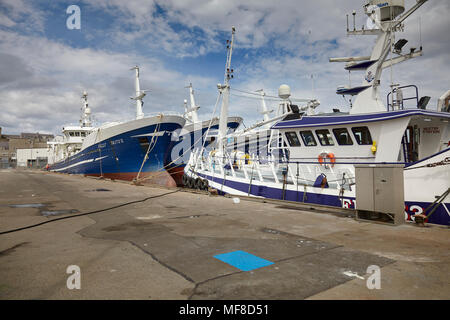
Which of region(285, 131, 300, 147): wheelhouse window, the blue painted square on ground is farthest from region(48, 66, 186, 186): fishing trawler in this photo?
the blue painted square on ground

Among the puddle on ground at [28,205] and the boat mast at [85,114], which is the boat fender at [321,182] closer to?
the puddle on ground at [28,205]

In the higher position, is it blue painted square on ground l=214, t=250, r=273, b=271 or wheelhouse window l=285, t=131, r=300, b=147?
wheelhouse window l=285, t=131, r=300, b=147

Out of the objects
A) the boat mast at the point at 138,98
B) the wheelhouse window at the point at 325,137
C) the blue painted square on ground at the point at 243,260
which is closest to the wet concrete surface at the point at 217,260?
the blue painted square on ground at the point at 243,260

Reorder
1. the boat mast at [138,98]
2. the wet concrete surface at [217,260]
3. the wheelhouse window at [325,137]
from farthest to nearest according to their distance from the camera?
the boat mast at [138,98] < the wheelhouse window at [325,137] < the wet concrete surface at [217,260]

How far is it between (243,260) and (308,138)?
10551 mm

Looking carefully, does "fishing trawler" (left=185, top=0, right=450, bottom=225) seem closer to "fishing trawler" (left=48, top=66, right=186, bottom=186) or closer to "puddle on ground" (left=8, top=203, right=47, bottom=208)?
"puddle on ground" (left=8, top=203, right=47, bottom=208)

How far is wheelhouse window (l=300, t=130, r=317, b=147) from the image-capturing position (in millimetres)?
14125

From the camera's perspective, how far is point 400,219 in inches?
291

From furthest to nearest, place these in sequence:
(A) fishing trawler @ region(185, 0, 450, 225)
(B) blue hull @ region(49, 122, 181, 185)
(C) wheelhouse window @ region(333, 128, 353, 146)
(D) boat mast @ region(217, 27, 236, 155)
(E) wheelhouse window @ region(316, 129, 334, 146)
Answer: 1. (B) blue hull @ region(49, 122, 181, 185)
2. (D) boat mast @ region(217, 27, 236, 155)
3. (E) wheelhouse window @ region(316, 129, 334, 146)
4. (C) wheelhouse window @ region(333, 128, 353, 146)
5. (A) fishing trawler @ region(185, 0, 450, 225)

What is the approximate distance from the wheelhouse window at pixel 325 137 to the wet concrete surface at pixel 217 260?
18.5ft

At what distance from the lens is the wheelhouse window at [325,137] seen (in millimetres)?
13525

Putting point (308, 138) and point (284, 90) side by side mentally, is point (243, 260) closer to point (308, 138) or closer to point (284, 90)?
point (308, 138)

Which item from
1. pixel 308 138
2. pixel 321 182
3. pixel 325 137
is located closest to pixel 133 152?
pixel 308 138

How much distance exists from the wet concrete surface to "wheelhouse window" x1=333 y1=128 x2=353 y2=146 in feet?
17.4
